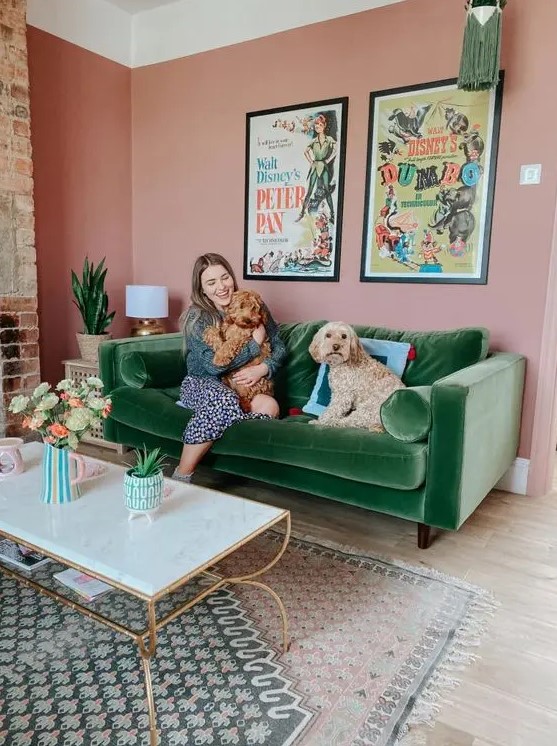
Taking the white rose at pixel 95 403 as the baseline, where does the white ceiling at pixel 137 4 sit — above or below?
above

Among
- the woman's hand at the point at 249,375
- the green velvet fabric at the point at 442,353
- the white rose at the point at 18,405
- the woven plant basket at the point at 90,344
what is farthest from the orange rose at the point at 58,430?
the woven plant basket at the point at 90,344

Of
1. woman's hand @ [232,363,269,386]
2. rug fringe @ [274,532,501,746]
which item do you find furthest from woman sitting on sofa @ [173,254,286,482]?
rug fringe @ [274,532,501,746]

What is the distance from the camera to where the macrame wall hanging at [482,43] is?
93.8 inches

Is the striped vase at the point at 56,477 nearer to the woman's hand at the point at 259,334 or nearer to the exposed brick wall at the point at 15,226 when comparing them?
the woman's hand at the point at 259,334

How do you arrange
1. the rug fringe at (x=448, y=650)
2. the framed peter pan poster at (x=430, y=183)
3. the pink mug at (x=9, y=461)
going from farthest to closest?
the framed peter pan poster at (x=430, y=183), the pink mug at (x=9, y=461), the rug fringe at (x=448, y=650)

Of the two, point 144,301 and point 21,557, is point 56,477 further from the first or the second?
point 144,301

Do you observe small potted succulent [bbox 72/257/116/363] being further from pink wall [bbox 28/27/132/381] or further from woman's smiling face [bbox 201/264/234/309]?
woman's smiling face [bbox 201/264/234/309]

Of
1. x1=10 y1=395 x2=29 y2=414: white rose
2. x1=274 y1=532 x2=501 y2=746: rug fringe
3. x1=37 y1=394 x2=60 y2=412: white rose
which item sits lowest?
x1=274 y1=532 x2=501 y2=746: rug fringe

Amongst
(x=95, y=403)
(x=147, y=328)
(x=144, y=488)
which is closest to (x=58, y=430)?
(x=95, y=403)

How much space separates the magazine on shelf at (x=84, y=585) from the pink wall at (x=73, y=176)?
7.49 feet

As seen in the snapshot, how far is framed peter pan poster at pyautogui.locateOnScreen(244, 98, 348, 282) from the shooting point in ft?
10.2

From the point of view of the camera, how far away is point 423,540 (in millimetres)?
2129

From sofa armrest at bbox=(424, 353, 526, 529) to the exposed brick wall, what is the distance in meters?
2.36

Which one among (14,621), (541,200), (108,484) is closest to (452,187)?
(541,200)
